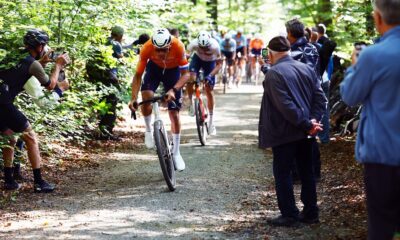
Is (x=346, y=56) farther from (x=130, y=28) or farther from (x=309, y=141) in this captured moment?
(x=309, y=141)

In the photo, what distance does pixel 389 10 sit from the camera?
3.82 m

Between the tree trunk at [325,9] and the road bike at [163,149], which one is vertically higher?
Answer: the tree trunk at [325,9]

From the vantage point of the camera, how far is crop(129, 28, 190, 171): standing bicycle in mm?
8789

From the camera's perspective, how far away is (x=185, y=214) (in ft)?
23.8

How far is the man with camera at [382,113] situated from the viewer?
151 inches

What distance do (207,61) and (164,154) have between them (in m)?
5.04

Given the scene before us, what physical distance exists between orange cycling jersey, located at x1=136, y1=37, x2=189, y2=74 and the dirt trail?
5.86 feet

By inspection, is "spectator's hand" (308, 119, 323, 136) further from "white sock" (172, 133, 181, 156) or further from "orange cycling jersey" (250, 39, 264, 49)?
"orange cycling jersey" (250, 39, 264, 49)

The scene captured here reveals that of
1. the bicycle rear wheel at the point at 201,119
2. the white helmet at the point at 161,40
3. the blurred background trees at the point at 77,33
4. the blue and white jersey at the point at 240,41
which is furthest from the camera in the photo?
the blue and white jersey at the point at 240,41

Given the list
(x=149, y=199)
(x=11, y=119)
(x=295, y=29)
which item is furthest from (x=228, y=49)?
(x=11, y=119)

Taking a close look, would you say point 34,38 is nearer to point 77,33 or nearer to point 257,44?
point 77,33

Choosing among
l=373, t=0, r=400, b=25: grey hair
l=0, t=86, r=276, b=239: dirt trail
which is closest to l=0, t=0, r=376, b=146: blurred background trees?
l=0, t=86, r=276, b=239: dirt trail

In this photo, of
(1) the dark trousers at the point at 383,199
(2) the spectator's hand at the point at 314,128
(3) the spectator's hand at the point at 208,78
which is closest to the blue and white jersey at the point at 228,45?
(3) the spectator's hand at the point at 208,78

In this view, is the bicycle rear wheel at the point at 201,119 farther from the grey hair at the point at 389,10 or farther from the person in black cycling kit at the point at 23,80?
the grey hair at the point at 389,10
